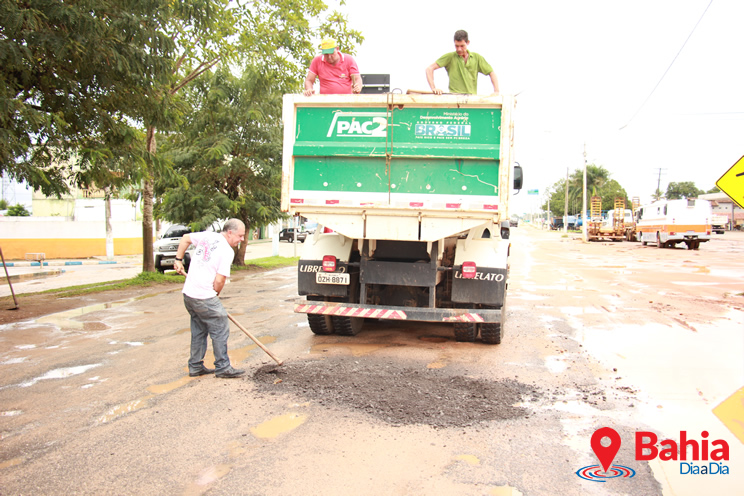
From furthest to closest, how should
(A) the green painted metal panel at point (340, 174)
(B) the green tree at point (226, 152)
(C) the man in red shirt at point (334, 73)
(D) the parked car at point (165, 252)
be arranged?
1. (D) the parked car at point (165, 252)
2. (B) the green tree at point (226, 152)
3. (C) the man in red shirt at point (334, 73)
4. (A) the green painted metal panel at point (340, 174)

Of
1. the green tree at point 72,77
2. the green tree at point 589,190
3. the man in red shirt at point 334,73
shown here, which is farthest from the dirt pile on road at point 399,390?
the green tree at point 589,190

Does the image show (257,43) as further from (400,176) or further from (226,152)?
(400,176)

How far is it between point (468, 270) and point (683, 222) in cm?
2876

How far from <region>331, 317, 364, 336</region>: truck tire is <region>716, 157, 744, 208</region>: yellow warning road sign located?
4606mm

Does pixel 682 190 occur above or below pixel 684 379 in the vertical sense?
above

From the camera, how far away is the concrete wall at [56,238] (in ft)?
88.5

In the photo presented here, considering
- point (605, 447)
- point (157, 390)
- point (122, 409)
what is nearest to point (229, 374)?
point (157, 390)

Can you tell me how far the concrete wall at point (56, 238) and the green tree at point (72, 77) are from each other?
70.8 ft

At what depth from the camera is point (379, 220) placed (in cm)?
607

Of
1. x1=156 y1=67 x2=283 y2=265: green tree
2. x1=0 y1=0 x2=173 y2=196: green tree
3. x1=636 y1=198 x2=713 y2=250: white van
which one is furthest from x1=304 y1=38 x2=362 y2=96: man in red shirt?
x1=636 y1=198 x2=713 y2=250: white van

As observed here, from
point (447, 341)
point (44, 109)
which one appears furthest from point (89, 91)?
point (447, 341)

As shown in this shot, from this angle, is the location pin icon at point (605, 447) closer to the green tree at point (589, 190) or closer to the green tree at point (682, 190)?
the green tree at point (589, 190)

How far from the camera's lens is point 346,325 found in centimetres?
700

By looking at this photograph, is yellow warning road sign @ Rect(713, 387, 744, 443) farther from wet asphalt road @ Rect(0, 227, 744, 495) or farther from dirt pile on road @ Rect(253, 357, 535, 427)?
dirt pile on road @ Rect(253, 357, 535, 427)
